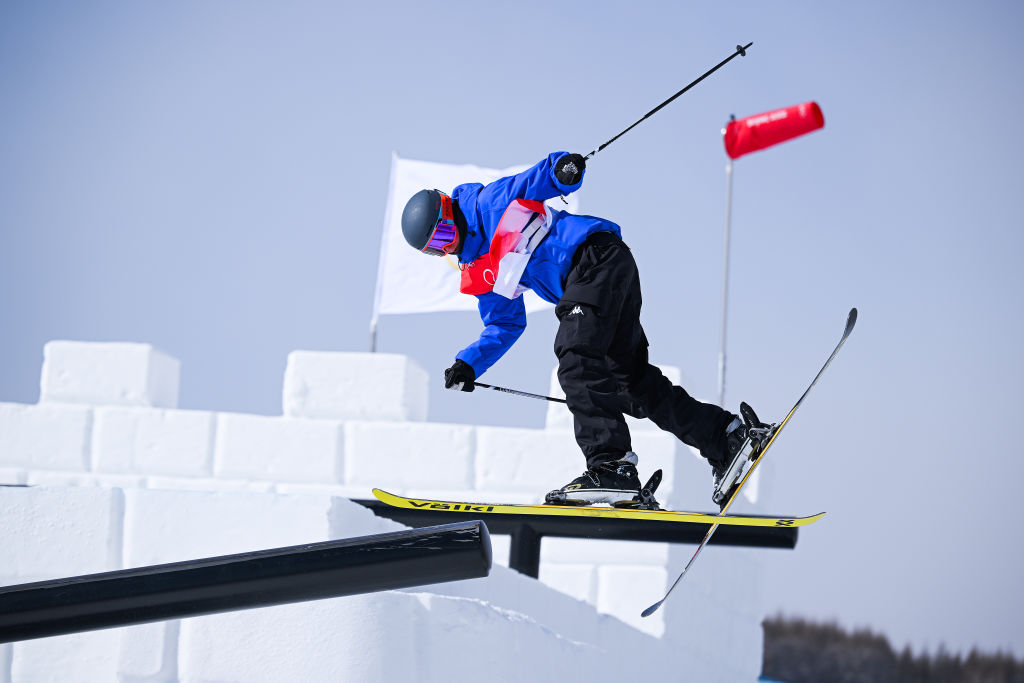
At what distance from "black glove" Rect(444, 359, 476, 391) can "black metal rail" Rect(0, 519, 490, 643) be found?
2.28 meters

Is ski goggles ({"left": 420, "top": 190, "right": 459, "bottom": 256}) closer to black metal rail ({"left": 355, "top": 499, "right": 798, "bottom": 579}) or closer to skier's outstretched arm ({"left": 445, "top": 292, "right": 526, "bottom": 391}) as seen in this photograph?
skier's outstretched arm ({"left": 445, "top": 292, "right": 526, "bottom": 391})


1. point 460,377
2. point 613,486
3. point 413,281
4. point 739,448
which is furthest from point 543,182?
point 413,281

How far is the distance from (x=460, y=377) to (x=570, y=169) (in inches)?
30.9

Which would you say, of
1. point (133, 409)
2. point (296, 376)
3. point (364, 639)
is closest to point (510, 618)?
point (364, 639)

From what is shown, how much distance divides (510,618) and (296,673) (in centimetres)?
55

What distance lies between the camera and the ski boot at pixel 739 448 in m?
2.96

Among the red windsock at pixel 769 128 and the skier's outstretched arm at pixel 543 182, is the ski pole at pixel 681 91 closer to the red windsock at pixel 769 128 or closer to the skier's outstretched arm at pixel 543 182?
the skier's outstretched arm at pixel 543 182

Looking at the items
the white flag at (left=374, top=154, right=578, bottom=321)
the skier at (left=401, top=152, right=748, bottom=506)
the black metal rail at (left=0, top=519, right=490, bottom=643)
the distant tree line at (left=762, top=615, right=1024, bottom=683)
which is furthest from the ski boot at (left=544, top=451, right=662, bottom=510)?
the distant tree line at (left=762, top=615, right=1024, bottom=683)

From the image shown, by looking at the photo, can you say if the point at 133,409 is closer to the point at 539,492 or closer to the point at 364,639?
the point at 539,492

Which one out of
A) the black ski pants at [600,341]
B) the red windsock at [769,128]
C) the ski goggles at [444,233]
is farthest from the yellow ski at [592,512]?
the red windsock at [769,128]

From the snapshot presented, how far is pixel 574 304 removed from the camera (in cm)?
283

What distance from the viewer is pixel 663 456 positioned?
5762 mm

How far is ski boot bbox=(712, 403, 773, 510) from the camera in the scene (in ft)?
9.72

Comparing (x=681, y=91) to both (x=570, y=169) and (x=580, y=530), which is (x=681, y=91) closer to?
(x=570, y=169)
